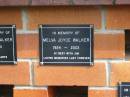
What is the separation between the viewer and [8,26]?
1.73 m

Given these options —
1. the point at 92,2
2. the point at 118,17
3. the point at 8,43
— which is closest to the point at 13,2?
the point at 8,43

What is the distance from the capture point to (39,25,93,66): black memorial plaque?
170cm

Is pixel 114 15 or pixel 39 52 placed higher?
pixel 114 15

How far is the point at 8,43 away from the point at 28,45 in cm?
9

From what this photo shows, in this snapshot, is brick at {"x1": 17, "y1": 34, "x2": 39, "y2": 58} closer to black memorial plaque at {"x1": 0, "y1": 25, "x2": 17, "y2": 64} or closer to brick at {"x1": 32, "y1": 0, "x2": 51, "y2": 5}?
black memorial plaque at {"x1": 0, "y1": 25, "x2": 17, "y2": 64}

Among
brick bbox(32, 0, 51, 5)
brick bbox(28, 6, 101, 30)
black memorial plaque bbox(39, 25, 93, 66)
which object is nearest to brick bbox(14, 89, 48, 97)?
black memorial plaque bbox(39, 25, 93, 66)

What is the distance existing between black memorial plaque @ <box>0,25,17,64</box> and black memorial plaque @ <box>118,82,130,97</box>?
1.62 feet

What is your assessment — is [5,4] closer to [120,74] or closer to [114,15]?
[114,15]

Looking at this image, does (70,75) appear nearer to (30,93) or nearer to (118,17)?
(30,93)

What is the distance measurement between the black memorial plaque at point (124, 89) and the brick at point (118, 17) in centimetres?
26

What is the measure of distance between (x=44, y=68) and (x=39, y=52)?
0.08 m

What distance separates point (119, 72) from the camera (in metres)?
1.69

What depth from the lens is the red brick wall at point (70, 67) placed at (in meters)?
1.67

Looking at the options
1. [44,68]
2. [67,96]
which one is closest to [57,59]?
[44,68]
